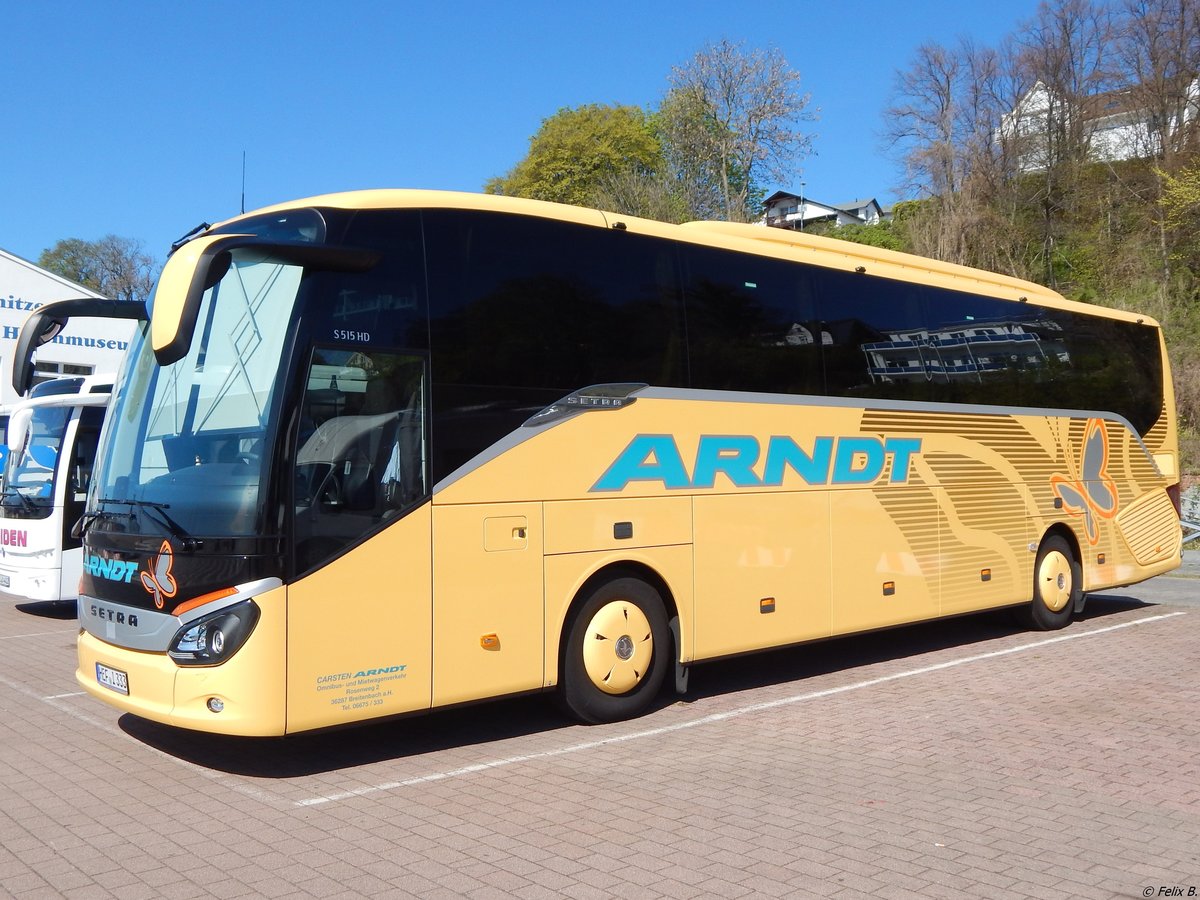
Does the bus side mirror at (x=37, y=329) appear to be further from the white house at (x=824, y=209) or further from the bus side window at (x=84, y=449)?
A: the white house at (x=824, y=209)

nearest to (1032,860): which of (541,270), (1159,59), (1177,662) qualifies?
(541,270)

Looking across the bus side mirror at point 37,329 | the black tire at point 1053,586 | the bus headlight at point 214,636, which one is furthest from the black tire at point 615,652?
the black tire at point 1053,586

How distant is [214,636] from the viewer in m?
6.25

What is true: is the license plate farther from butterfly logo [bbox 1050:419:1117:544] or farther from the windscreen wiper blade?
butterfly logo [bbox 1050:419:1117:544]

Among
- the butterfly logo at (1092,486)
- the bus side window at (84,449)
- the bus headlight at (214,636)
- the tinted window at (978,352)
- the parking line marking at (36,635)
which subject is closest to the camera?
the bus headlight at (214,636)

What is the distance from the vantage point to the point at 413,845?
5367 mm

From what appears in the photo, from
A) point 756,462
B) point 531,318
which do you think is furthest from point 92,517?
point 756,462

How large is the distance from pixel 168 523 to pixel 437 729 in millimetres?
2725

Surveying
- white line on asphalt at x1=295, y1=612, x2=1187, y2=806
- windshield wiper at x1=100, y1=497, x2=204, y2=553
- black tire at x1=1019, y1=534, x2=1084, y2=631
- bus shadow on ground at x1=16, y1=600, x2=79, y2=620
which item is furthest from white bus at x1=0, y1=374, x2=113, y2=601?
black tire at x1=1019, y1=534, x2=1084, y2=631

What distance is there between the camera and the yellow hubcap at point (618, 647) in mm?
7945

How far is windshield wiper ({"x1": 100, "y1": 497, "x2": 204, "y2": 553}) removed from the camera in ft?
20.8

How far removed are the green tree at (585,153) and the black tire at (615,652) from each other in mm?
45993

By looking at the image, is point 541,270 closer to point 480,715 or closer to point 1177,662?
point 480,715

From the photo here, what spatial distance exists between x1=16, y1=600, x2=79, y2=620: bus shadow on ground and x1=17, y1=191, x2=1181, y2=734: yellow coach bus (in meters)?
8.48
